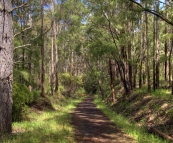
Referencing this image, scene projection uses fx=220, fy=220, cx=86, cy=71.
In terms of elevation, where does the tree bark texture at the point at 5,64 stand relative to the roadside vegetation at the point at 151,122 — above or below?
above

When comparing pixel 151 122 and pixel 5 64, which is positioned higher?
pixel 5 64

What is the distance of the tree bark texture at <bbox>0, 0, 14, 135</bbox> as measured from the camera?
606 cm

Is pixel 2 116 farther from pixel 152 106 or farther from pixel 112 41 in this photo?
pixel 112 41

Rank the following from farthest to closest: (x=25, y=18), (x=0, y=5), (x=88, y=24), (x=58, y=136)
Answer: (x=25, y=18) → (x=88, y=24) → (x=58, y=136) → (x=0, y=5)

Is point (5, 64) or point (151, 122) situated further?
point (151, 122)

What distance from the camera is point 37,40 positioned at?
62.0 ft

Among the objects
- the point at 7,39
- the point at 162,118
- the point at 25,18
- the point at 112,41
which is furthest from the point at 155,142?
the point at 25,18

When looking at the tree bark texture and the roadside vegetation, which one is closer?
the tree bark texture

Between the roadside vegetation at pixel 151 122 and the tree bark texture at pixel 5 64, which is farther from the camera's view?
the roadside vegetation at pixel 151 122

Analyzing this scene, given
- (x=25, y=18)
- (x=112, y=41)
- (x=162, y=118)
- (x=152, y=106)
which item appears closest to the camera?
(x=162, y=118)

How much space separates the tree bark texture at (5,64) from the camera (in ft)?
19.9

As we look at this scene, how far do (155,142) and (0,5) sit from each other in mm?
6500

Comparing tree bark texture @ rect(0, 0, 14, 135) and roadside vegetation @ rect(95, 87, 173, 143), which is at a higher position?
tree bark texture @ rect(0, 0, 14, 135)

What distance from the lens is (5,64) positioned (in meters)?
6.11
